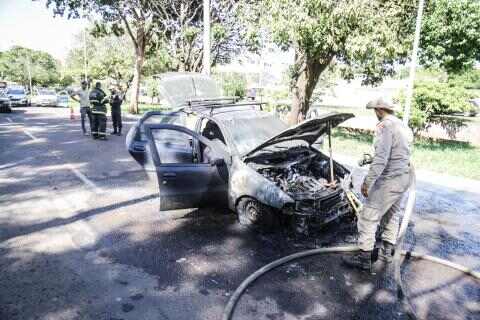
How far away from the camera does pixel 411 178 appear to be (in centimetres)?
388

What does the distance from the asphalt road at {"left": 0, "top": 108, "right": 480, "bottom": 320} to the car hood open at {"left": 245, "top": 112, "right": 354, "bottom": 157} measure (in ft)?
4.21

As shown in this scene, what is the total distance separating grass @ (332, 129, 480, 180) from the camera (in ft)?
30.9

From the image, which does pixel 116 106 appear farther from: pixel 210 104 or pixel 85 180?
pixel 210 104

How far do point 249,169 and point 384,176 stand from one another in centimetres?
168

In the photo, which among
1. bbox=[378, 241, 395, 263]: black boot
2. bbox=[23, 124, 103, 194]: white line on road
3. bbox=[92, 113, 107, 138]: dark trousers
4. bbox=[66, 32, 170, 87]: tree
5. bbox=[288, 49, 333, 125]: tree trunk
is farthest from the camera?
bbox=[66, 32, 170, 87]: tree

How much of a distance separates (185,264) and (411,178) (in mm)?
2650

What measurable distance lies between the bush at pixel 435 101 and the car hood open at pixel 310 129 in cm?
1065

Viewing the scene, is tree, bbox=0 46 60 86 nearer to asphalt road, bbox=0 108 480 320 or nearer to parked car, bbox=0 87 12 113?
parked car, bbox=0 87 12 113

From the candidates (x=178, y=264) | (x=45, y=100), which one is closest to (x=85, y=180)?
(x=178, y=264)

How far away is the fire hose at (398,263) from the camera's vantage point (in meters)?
3.28

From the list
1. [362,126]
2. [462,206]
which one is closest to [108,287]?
[462,206]

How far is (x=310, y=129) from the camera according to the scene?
4812mm

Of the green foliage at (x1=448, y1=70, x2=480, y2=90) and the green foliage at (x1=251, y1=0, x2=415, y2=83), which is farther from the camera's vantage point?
the green foliage at (x1=448, y1=70, x2=480, y2=90)

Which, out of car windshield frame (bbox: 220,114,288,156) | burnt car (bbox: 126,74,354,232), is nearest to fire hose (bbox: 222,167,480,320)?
burnt car (bbox: 126,74,354,232)
